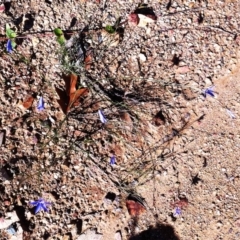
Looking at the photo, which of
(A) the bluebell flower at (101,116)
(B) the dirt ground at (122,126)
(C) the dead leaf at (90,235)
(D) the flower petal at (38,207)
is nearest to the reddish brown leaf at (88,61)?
(B) the dirt ground at (122,126)

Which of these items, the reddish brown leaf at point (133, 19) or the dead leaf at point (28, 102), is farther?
the reddish brown leaf at point (133, 19)

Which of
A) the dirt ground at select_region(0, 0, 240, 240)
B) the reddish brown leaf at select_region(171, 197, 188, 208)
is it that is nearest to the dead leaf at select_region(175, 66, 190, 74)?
the dirt ground at select_region(0, 0, 240, 240)

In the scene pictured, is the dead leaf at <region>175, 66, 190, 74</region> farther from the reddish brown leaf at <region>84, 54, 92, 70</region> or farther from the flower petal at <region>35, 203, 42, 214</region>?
the flower petal at <region>35, 203, 42, 214</region>

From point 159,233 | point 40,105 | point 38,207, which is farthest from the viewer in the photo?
point 159,233

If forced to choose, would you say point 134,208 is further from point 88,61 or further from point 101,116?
point 88,61

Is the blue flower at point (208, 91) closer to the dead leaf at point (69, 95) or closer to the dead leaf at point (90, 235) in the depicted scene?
the dead leaf at point (69, 95)

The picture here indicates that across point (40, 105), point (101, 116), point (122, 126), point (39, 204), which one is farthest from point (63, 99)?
point (39, 204)

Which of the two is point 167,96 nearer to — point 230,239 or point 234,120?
point 234,120
